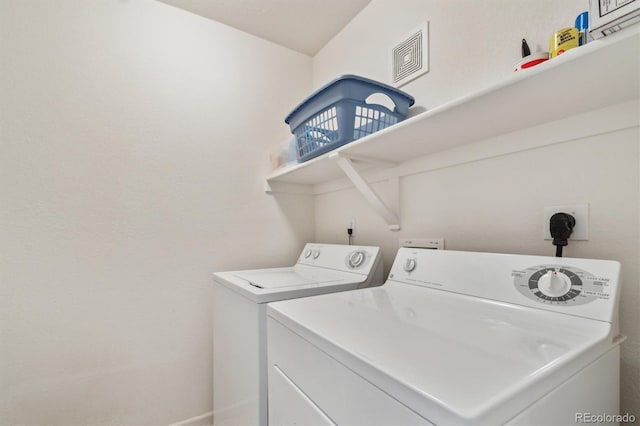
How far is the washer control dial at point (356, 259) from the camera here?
1.39 meters

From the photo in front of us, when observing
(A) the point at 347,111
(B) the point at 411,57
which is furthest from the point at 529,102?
(B) the point at 411,57

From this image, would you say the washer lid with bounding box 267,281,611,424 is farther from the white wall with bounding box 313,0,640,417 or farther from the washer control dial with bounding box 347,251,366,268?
the washer control dial with bounding box 347,251,366,268

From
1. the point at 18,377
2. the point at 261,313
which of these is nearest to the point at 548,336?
the point at 261,313

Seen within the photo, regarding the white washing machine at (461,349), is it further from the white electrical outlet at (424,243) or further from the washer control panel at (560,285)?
the white electrical outlet at (424,243)

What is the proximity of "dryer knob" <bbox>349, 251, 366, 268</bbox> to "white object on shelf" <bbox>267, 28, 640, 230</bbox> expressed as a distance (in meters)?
0.48

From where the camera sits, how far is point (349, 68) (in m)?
1.83

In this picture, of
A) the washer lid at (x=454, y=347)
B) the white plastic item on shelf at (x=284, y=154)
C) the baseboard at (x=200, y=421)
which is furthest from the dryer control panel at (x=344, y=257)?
the baseboard at (x=200, y=421)

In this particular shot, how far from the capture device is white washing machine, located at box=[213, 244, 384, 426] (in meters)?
0.99

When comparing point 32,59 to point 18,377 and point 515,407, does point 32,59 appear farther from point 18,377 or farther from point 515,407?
point 515,407

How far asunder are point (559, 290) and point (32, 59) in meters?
2.23

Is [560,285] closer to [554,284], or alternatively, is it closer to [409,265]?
[554,284]

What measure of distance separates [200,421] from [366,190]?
156 cm

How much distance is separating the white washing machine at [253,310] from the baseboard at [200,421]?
0.18m

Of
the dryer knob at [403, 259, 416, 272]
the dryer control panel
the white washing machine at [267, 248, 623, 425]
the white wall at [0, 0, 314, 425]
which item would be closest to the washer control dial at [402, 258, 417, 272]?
the dryer knob at [403, 259, 416, 272]
